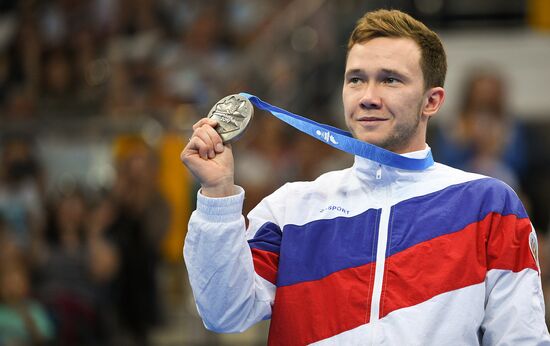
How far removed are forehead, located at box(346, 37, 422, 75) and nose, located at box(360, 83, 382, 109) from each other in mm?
60

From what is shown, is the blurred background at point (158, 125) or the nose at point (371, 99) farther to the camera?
the blurred background at point (158, 125)

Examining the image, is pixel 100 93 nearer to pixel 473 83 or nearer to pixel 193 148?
pixel 473 83

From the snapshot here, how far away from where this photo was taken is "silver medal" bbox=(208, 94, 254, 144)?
9.25 feet

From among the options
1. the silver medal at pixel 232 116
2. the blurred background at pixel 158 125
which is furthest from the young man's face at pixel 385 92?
the blurred background at pixel 158 125

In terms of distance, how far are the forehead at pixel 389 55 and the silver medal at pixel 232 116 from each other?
356mm

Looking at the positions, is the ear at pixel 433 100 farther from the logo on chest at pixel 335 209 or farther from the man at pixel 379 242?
the logo on chest at pixel 335 209

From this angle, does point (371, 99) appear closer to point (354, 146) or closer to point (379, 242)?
point (354, 146)

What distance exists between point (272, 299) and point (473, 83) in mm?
4852

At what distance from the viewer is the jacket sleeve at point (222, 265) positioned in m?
2.77

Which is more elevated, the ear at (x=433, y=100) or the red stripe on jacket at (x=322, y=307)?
the ear at (x=433, y=100)

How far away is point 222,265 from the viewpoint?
109 inches

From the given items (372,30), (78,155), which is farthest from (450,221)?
(78,155)

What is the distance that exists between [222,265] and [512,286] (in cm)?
79

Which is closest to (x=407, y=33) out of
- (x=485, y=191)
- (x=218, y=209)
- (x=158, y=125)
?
(x=485, y=191)
